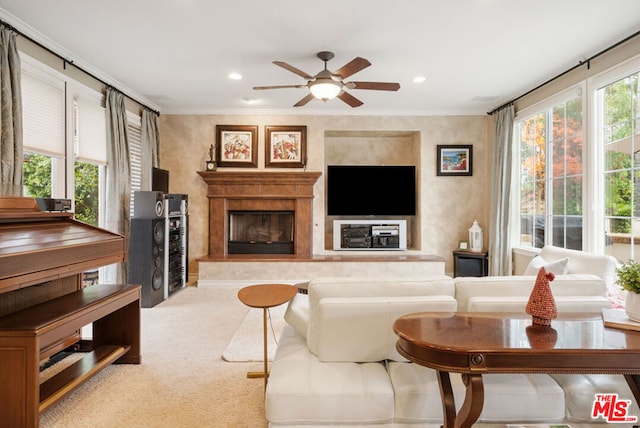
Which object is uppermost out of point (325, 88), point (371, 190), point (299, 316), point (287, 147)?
point (325, 88)

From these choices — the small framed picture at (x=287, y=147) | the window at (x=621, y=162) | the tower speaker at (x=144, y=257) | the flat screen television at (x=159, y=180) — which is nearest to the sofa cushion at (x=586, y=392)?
the window at (x=621, y=162)

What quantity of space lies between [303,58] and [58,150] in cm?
257

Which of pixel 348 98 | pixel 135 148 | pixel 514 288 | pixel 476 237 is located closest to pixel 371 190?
pixel 476 237

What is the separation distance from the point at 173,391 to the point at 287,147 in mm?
3993

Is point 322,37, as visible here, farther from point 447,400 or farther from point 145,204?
point 447,400

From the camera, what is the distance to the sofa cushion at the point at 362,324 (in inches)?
65.2

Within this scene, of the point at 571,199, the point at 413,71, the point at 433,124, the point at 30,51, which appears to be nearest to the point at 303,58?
the point at 413,71

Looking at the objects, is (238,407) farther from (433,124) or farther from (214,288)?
(433,124)

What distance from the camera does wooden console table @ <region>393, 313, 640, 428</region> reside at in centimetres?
125

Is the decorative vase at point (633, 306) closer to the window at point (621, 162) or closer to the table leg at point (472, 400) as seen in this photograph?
the table leg at point (472, 400)

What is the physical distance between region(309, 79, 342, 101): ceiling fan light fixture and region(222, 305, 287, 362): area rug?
220cm

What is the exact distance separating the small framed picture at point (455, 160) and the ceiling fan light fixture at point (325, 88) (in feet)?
9.43

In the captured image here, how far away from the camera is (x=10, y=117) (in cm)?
277

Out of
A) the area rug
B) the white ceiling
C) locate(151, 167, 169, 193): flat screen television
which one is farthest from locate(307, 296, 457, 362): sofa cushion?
locate(151, 167, 169, 193): flat screen television
